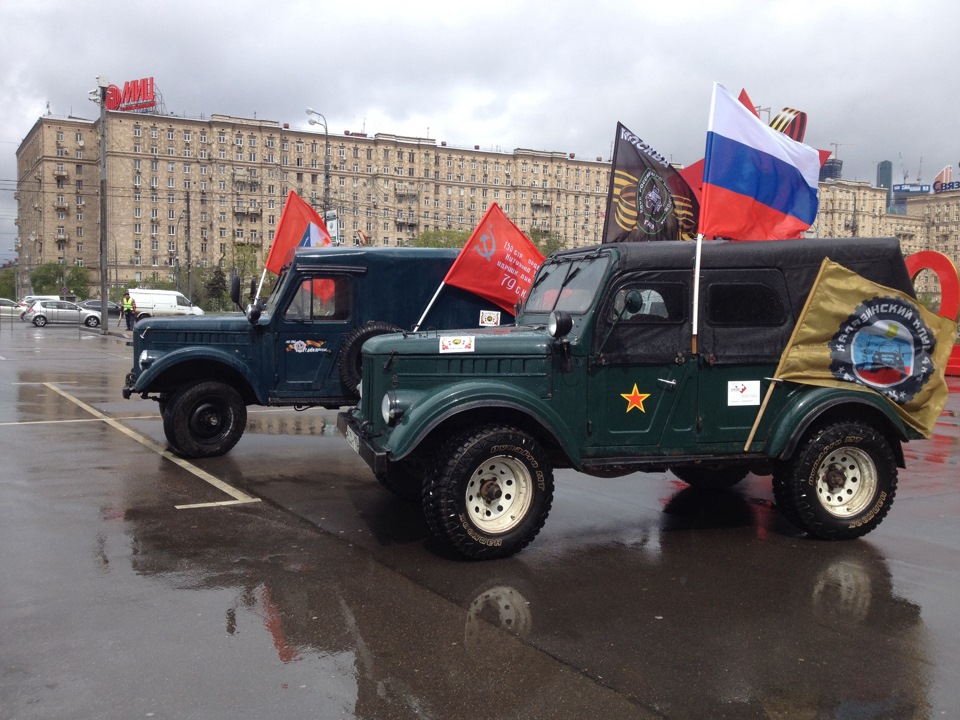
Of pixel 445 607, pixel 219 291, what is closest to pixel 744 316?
pixel 445 607

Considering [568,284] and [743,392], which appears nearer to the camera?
[743,392]

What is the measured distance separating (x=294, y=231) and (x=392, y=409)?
265 inches

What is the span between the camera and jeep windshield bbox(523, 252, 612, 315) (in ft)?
21.0

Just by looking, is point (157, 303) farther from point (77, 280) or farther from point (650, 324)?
point (77, 280)

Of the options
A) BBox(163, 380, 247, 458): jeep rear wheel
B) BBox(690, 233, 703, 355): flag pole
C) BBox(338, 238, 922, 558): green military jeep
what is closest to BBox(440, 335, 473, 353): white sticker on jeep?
BBox(338, 238, 922, 558): green military jeep

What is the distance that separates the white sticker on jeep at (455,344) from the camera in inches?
237

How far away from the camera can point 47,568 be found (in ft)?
18.4

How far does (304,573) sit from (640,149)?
464cm

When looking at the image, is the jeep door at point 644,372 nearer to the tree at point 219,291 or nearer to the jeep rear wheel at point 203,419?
the jeep rear wheel at point 203,419

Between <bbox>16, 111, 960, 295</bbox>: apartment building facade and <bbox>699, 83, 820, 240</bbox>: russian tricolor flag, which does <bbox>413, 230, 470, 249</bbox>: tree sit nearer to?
<bbox>16, 111, 960, 295</bbox>: apartment building facade

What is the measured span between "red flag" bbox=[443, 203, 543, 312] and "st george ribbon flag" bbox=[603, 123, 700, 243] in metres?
2.26

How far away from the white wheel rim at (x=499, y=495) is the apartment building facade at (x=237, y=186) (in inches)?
4367

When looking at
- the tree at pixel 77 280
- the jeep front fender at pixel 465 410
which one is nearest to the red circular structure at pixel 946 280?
the jeep front fender at pixel 465 410

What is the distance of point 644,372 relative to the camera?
629 cm
